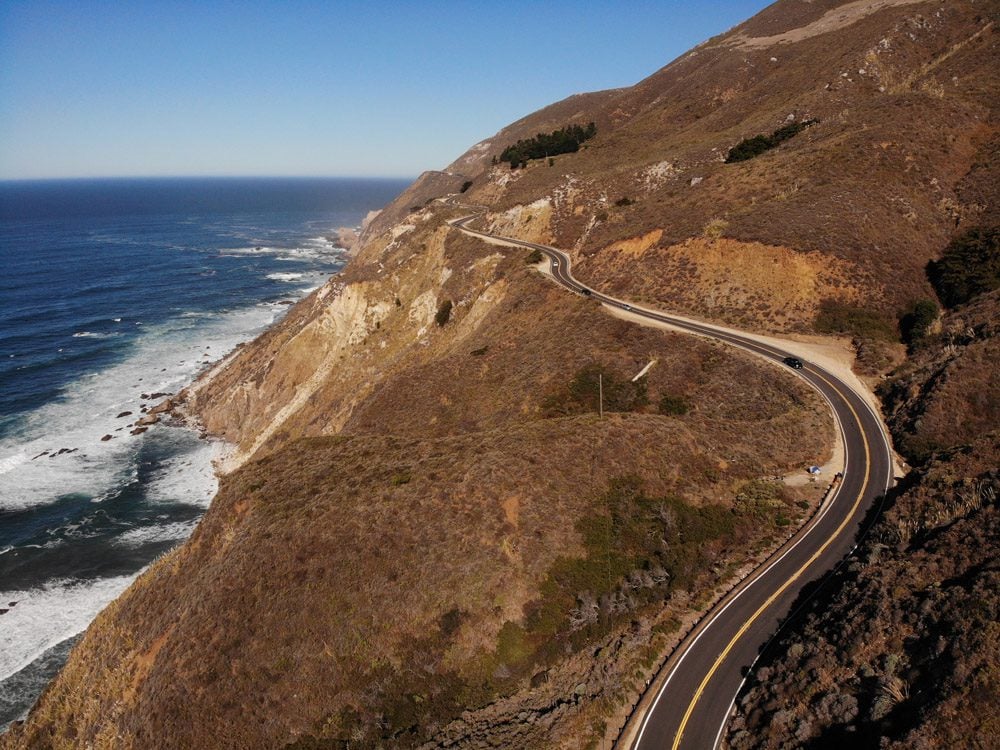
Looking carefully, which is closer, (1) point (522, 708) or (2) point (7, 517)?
(1) point (522, 708)

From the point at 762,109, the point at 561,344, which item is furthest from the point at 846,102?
the point at 561,344

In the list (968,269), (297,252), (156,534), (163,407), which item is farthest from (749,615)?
(297,252)

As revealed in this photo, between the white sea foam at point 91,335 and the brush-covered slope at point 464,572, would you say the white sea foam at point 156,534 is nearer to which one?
the brush-covered slope at point 464,572

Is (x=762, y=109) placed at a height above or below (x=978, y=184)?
above

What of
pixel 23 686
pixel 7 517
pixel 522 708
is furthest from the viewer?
pixel 7 517

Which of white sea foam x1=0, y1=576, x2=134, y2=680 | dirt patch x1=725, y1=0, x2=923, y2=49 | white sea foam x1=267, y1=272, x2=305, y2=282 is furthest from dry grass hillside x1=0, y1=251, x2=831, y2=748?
white sea foam x1=267, y1=272, x2=305, y2=282

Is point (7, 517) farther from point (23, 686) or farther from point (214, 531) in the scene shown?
point (214, 531)
